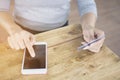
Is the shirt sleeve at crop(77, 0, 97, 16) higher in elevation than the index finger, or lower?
higher

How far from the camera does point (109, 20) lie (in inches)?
82.3

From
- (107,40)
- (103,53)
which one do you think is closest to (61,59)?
(103,53)

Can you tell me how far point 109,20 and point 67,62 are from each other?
148cm

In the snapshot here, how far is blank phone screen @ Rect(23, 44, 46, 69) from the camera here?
0.67 metres

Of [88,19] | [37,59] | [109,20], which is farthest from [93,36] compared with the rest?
[109,20]

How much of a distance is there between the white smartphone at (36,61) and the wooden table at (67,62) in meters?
0.02

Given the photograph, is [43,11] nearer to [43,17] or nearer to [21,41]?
[43,17]

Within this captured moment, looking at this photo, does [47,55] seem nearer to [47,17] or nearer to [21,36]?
[21,36]

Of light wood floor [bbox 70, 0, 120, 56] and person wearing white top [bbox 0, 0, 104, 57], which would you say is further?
light wood floor [bbox 70, 0, 120, 56]

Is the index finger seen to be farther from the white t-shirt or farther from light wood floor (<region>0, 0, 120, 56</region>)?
light wood floor (<region>0, 0, 120, 56</region>)

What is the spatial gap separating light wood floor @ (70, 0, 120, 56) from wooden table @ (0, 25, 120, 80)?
1.00 m

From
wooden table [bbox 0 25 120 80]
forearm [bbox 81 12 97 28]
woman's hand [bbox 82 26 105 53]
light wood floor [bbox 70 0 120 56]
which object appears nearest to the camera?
wooden table [bbox 0 25 120 80]

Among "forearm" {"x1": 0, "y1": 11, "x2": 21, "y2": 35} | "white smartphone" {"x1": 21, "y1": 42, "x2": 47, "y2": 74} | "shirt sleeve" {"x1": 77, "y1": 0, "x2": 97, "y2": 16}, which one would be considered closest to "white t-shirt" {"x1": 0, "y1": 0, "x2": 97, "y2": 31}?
"shirt sleeve" {"x1": 77, "y1": 0, "x2": 97, "y2": 16}

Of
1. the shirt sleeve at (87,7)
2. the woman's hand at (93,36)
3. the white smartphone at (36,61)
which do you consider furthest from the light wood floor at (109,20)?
the white smartphone at (36,61)
